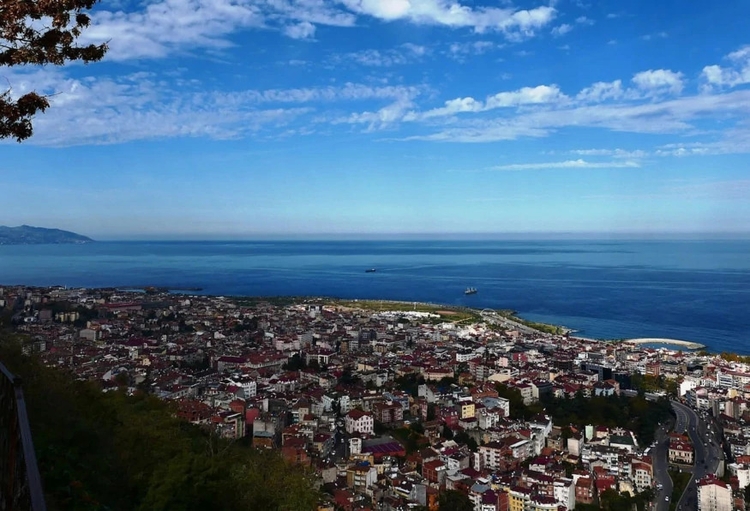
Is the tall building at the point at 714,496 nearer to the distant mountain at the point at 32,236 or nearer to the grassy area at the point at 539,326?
the grassy area at the point at 539,326

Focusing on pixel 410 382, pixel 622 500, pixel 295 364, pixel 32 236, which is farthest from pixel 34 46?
pixel 32 236

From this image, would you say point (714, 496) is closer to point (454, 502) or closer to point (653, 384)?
point (454, 502)

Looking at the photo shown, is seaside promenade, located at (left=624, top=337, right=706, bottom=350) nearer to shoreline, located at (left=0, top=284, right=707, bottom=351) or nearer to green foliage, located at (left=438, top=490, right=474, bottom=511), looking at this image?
shoreline, located at (left=0, top=284, right=707, bottom=351)

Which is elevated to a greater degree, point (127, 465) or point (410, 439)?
point (127, 465)

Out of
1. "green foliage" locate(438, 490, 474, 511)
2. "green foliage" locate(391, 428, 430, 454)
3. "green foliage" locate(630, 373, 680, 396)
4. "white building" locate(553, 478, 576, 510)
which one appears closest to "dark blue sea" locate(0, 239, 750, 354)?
"green foliage" locate(630, 373, 680, 396)

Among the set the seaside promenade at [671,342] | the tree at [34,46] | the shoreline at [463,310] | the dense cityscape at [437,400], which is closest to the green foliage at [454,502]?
the dense cityscape at [437,400]

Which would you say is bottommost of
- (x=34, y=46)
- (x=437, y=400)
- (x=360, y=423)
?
(x=437, y=400)
